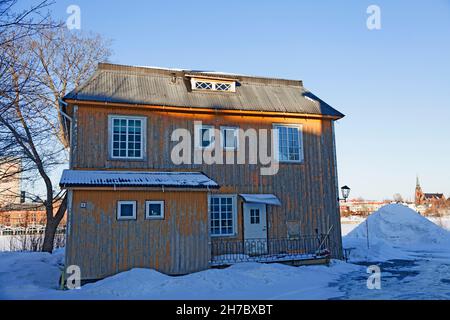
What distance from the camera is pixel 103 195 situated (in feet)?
40.0

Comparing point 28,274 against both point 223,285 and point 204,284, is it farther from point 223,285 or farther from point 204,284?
point 223,285

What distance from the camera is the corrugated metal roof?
48.6 ft

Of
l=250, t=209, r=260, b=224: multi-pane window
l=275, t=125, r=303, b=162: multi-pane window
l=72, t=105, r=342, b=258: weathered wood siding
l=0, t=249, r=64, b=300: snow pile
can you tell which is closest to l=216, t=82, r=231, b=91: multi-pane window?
l=72, t=105, r=342, b=258: weathered wood siding

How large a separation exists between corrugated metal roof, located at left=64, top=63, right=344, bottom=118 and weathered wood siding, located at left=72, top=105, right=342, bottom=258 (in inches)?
17.7

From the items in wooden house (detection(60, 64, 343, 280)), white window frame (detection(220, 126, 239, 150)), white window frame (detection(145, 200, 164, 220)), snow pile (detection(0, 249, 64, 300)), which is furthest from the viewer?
white window frame (detection(220, 126, 239, 150))

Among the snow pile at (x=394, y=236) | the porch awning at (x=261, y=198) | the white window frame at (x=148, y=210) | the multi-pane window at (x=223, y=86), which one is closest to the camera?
the white window frame at (x=148, y=210)

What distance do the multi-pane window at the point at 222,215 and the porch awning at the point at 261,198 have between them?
25.6 inches

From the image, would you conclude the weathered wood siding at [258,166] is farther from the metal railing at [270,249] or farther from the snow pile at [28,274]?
the snow pile at [28,274]

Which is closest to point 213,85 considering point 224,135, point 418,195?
point 224,135

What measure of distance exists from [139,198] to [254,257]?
508 cm

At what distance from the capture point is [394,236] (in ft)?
84.1

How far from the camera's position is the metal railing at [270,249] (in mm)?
13982

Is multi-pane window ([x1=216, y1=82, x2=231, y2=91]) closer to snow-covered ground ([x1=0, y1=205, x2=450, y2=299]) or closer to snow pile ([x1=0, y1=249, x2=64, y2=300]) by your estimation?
snow-covered ground ([x1=0, y1=205, x2=450, y2=299])

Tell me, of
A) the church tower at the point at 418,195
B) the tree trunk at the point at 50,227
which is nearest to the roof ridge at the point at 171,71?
the tree trunk at the point at 50,227
